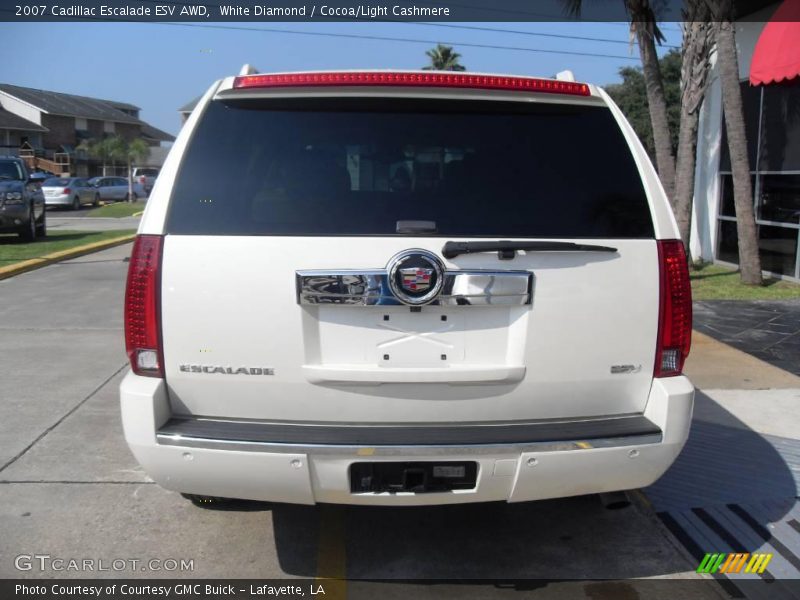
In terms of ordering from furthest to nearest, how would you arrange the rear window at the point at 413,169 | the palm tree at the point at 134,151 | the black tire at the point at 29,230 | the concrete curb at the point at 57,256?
the palm tree at the point at 134,151
the black tire at the point at 29,230
the concrete curb at the point at 57,256
the rear window at the point at 413,169

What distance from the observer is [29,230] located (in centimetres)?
1683

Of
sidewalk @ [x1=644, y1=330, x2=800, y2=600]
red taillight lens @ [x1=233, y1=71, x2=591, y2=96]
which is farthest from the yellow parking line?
red taillight lens @ [x1=233, y1=71, x2=591, y2=96]

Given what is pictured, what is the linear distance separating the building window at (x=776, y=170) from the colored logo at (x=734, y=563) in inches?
354

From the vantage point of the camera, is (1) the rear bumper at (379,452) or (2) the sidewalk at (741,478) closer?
(1) the rear bumper at (379,452)

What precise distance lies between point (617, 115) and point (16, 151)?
56.5m

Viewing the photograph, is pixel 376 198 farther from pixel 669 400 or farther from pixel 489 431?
pixel 669 400

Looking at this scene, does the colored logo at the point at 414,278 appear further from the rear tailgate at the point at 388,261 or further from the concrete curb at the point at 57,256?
the concrete curb at the point at 57,256

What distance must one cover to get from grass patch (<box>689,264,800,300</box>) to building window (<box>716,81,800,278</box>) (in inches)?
19.7

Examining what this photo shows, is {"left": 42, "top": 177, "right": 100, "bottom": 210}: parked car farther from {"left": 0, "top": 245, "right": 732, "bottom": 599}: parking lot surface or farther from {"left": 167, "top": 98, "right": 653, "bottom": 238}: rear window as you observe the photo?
{"left": 167, "top": 98, "right": 653, "bottom": 238}: rear window

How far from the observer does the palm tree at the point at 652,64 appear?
39.8ft

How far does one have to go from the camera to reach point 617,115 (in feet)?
10.7

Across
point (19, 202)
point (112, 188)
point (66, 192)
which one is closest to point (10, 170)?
point (19, 202)

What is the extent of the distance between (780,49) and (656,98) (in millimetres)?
2622

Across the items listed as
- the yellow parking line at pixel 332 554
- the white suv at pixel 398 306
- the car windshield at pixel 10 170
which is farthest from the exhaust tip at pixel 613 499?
the car windshield at pixel 10 170
